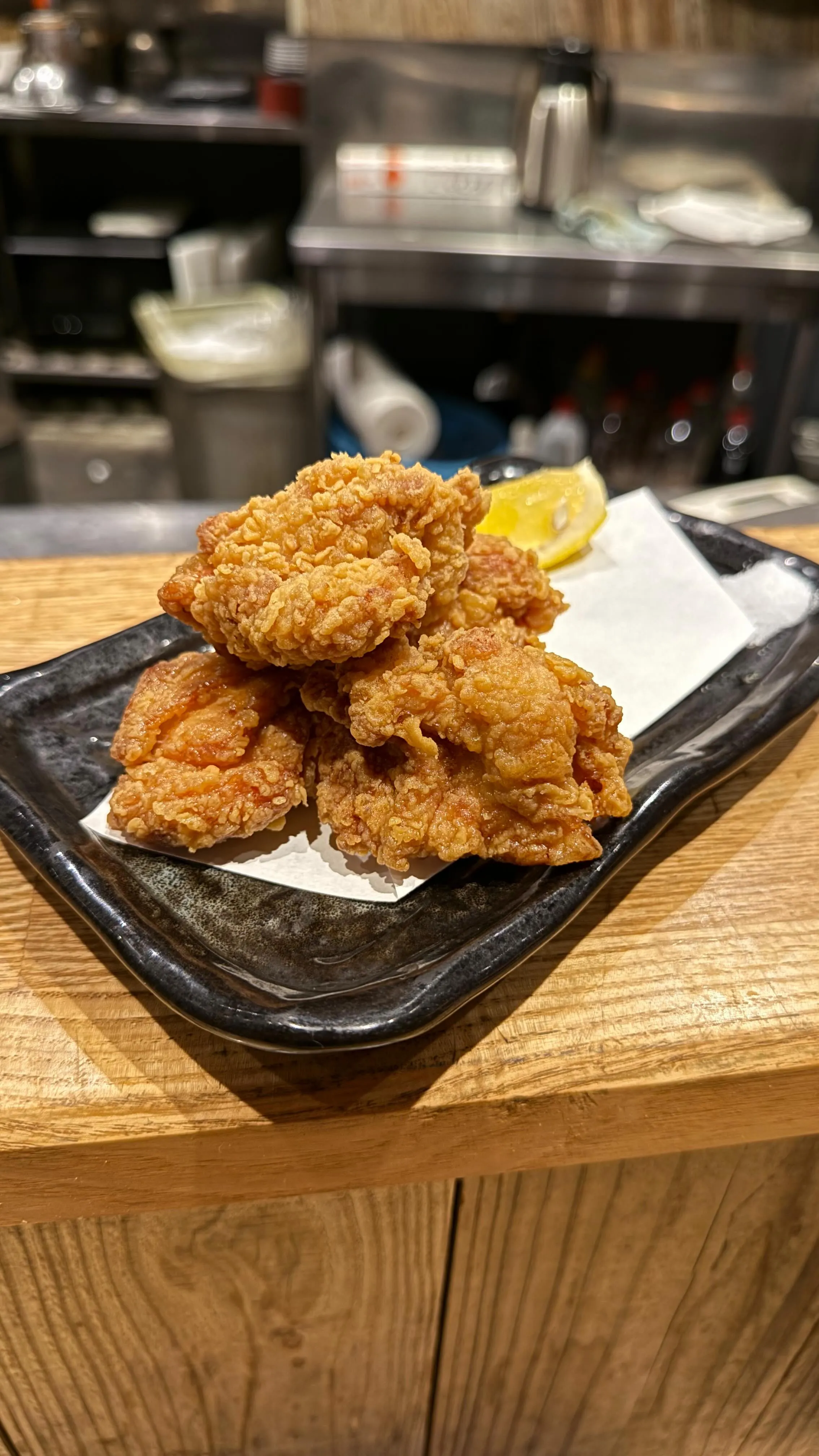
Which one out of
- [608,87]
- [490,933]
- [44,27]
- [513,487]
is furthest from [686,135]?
[490,933]

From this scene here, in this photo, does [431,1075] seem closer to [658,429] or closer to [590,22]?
[658,429]

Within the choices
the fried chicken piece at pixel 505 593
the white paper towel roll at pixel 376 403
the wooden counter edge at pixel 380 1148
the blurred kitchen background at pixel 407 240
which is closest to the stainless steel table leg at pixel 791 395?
the blurred kitchen background at pixel 407 240

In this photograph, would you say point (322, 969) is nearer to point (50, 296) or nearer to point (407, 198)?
point (407, 198)

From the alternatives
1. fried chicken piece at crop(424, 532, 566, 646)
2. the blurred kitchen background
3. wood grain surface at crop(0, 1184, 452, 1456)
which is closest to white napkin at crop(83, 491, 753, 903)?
fried chicken piece at crop(424, 532, 566, 646)

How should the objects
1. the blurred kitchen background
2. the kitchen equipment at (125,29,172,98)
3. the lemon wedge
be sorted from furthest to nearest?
1. the kitchen equipment at (125,29,172,98)
2. the blurred kitchen background
3. the lemon wedge

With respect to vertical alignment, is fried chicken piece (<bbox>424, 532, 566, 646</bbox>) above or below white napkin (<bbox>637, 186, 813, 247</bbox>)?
below

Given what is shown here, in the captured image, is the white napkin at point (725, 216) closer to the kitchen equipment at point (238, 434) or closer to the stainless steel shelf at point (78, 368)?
the kitchen equipment at point (238, 434)

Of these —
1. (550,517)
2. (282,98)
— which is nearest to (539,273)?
(282,98)

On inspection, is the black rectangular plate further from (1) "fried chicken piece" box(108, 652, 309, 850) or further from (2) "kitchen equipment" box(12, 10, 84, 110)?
(2) "kitchen equipment" box(12, 10, 84, 110)
